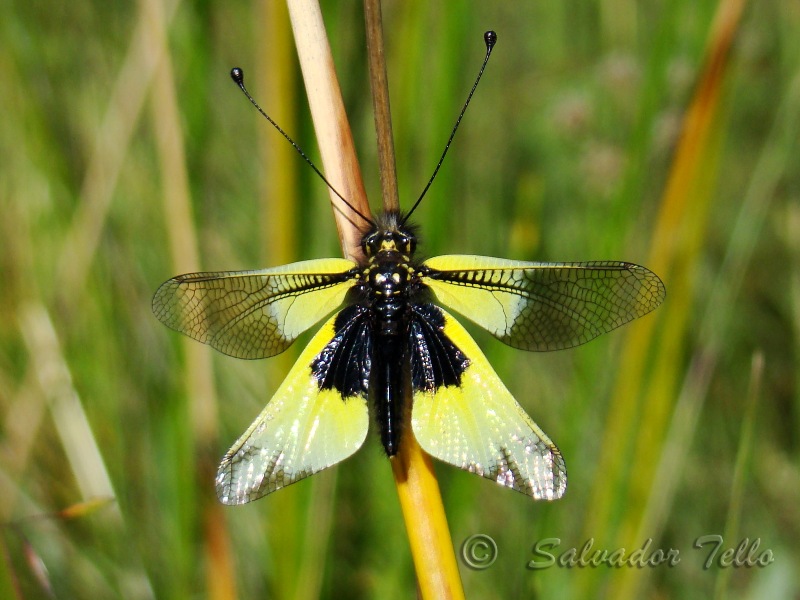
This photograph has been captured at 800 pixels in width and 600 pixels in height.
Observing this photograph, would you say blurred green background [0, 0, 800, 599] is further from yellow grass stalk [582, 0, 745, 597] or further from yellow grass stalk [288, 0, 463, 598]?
yellow grass stalk [288, 0, 463, 598]

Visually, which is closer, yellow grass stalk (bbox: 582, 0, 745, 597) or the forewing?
the forewing

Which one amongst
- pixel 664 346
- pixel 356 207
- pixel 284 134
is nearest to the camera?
pixel 356 207

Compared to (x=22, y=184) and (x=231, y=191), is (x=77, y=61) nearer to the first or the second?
(x=22, y=184)

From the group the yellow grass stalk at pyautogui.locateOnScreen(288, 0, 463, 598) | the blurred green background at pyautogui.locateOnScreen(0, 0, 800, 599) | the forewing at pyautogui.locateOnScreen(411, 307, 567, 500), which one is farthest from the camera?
the blurred green background at pyautogui.locateOnScreen(0, 0, 800, 599)

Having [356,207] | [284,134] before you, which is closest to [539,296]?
[356,207]

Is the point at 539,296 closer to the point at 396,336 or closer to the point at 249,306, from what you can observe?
the point at 396,336

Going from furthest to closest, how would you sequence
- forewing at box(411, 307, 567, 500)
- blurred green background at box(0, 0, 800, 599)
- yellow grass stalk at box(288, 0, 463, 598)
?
blurred green background at box(0, 0, 800, 599) → forewing at box(411, 307, 567, 500) → yellow grass stalk at box(288, 0, 463, 598)

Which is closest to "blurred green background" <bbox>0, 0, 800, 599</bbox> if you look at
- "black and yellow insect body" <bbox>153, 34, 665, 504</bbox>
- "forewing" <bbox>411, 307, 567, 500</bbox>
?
"black and yellow insect body" <bbox>153, 34, 665, 504</bbox>

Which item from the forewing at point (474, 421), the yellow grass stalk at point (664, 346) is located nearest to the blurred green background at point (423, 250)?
Result: the yellow grass stalk at point (664, 346)

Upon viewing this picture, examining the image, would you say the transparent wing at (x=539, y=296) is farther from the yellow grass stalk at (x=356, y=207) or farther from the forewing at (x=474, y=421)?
the yellow grass stalk at (x=356, y=207)
